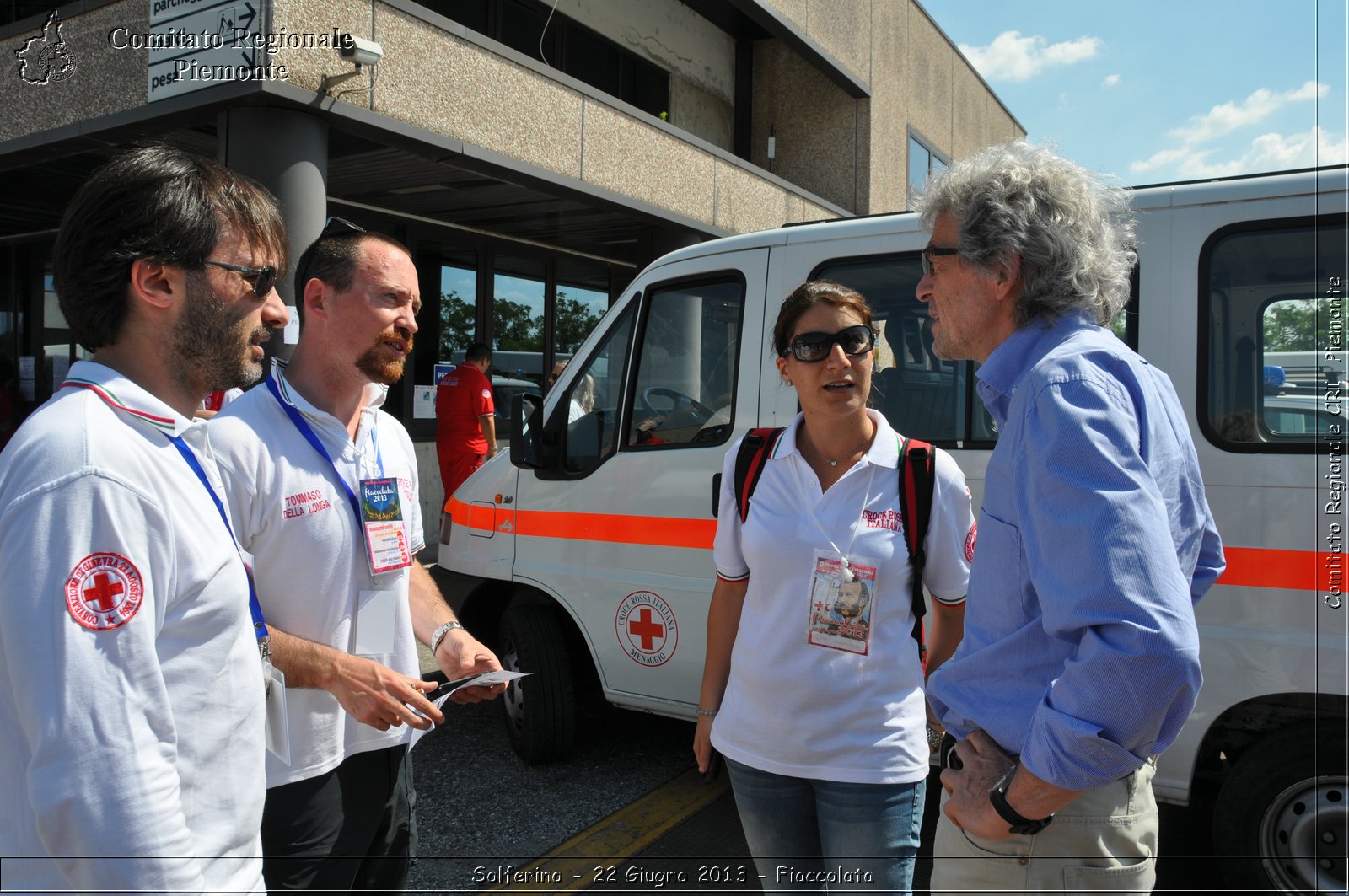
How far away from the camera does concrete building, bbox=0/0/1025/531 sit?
20.9ft

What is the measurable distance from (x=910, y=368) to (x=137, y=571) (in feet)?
9.59

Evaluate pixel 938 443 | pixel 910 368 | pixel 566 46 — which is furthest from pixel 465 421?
pixel 938 443

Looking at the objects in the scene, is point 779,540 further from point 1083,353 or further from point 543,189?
point 543,189

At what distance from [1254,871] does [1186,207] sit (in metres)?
2.21

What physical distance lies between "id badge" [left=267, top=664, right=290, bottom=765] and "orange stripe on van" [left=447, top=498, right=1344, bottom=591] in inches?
80.7

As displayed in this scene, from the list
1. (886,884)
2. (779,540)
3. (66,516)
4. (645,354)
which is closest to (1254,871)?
(886,884)

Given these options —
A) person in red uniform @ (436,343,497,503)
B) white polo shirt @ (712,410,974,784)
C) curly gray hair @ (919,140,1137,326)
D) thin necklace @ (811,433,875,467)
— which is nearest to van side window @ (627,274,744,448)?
thin necklace @ (811,433,875,467)

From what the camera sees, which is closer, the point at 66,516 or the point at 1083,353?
the point at 66,516

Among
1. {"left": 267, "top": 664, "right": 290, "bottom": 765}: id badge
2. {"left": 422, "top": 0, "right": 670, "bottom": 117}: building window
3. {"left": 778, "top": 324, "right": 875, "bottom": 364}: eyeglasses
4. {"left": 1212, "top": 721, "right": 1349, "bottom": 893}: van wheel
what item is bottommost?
{"left": 1212, "top": 721, "right": 1349, "bottom": 893}: van wheel

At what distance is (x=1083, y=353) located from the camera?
4.65 feet

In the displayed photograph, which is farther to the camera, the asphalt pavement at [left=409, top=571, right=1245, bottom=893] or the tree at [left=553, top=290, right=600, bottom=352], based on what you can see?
the tree at [left=553, top=290, right=600, bottom=352]

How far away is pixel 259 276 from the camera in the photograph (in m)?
1.59

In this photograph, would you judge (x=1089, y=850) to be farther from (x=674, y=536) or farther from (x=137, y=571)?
(x=674, y=536)

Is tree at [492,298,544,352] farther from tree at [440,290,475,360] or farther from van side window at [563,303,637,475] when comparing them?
van side window at [563,303,637,475]
